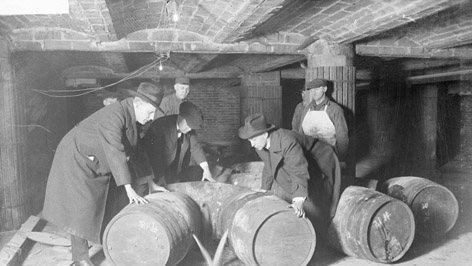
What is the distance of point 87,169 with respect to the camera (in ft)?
13.5

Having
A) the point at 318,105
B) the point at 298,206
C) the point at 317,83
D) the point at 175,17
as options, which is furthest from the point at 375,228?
the point at 175,17

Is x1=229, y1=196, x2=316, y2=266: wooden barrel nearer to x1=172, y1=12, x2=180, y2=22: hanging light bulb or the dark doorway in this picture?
x1=172, y1=12, x2=180, y2=22: hanging light bulb

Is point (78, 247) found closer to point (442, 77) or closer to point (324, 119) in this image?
point (324, 119)

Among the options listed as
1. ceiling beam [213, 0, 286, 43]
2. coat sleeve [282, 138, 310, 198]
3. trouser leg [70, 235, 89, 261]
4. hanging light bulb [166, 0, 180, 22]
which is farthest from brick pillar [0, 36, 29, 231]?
coat sleeve [282, 138, 310, 198]

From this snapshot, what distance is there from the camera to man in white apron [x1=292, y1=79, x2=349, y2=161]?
5.57 metres

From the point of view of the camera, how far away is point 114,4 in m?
4.19

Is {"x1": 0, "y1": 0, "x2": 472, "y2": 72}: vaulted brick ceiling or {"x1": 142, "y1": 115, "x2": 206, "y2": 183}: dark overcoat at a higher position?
{"x1": 0, "y1": 0, "x2": 472, "y2": 72}: vaulted brick ceiling

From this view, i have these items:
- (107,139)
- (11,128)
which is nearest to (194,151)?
(107,139)

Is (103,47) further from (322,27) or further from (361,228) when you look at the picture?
(361,228)

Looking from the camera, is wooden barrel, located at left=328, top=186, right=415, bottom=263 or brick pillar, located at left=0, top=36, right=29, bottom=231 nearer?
wooden barrel, located at left=328, top=186, right=415, bottom=263

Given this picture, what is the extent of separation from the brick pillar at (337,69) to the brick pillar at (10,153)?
4.33 m

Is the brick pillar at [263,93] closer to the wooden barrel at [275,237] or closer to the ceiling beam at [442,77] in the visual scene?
the ceiling beam at [442,77]

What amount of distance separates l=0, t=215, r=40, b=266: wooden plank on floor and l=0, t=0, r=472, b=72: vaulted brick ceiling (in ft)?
8.04

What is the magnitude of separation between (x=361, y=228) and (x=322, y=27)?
269cm
